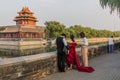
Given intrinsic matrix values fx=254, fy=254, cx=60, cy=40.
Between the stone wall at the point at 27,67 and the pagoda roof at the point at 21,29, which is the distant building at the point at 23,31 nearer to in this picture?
the pagoda roof at the point at 21,29

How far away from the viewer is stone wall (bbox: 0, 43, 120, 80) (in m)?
6.35

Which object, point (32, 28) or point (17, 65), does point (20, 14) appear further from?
point (17, 65)

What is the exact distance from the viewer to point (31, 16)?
78.2 m

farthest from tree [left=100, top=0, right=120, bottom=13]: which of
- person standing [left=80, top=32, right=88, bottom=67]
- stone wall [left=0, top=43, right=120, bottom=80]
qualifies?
stone wall [left=0, top=43, right=120, bottom=80]

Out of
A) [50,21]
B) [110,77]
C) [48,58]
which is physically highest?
[50,21]

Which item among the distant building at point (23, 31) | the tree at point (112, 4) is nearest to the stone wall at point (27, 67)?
the tree at point (112, 4)

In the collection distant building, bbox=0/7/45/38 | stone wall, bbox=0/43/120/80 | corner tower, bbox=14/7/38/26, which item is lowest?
stone wall, bbox=0/43/120/80

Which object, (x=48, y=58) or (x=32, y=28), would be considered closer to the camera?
(x=48, y=58)

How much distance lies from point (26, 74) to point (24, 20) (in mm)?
70903

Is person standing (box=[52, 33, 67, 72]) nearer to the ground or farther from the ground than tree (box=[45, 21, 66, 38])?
nearer to the ground

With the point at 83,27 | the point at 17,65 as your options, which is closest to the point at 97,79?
the point at 17,65

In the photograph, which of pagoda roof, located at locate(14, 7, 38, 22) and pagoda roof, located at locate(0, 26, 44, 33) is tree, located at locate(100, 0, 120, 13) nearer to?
pagoda roof, located at locate(0, 26, 44, 33)

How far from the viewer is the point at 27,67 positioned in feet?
23.9

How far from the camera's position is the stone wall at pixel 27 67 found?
6348 millimetres
